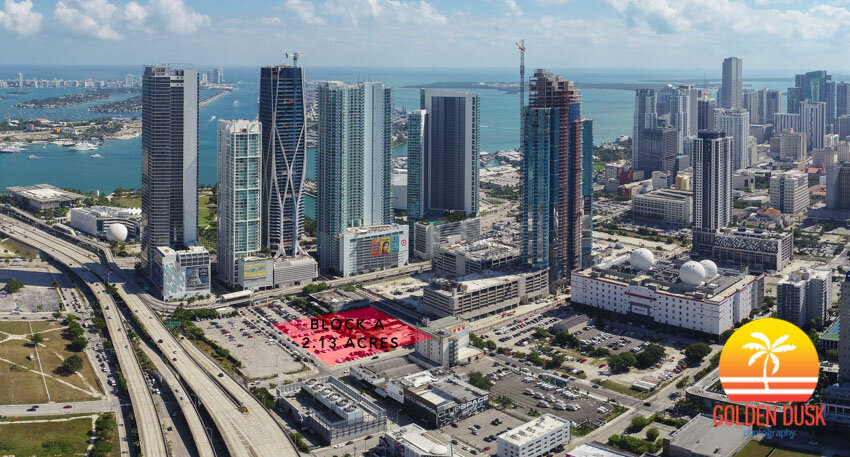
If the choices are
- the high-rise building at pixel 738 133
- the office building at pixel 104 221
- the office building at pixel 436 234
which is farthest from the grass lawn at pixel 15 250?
the high-rise building at pixel 738 133

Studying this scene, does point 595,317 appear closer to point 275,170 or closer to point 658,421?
point 658,421

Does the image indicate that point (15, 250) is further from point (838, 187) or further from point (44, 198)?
point (838, 187)

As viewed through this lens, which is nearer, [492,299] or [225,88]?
[492,299]

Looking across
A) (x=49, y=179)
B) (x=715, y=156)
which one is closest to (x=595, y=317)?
(x=715, y=156)

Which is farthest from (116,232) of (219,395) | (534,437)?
(534,437)

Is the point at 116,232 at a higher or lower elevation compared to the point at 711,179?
lower

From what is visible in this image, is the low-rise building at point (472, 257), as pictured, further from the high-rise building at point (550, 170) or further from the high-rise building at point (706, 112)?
the high-rise building at point (706, 112)

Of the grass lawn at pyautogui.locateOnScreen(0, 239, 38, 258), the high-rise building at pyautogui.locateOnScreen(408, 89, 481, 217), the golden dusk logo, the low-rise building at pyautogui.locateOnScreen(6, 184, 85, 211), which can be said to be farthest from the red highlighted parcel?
the low-rise building at pyautogui.locateOnScreen(6, 184, 85, 211)
